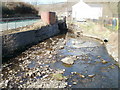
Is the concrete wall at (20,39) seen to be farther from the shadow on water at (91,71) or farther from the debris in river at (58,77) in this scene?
the debris in river at (58,77)

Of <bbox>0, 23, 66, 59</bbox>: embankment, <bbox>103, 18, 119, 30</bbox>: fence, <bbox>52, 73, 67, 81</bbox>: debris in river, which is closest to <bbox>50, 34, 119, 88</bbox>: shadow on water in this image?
<bbox>52, 73, 67, 81</bbox>: debris in river

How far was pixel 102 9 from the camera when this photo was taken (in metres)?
47.5

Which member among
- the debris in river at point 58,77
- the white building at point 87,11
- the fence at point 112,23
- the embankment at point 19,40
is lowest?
the debris in river at point 58,77

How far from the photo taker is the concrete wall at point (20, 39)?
620 inches

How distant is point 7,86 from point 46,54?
7850 millimetres

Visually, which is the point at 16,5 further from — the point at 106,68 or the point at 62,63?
the point at 106,68

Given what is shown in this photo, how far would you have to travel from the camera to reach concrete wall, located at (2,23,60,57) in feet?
51.6

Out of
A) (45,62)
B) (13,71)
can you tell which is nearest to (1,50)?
(13,71)

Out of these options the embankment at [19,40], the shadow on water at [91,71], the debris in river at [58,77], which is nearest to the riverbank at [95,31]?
the shadow on water at [91,71]

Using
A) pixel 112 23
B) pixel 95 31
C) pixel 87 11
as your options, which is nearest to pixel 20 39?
pixel 95 31

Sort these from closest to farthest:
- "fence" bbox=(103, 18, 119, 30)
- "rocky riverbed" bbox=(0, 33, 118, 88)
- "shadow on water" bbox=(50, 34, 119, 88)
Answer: "rocky riverbed" bbox=(0, 33, 118, 88), "shadow on water" bbox=(50, 34, 119, 88), "fence" bbox=(103, 18, 119, 30)

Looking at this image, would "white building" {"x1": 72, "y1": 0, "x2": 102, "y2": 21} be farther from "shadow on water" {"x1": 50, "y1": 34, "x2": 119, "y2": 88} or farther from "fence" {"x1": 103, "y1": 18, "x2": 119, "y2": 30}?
"shadow on water" {"x1": 50, "y1": 34, "x2": 119, "y2": 88}

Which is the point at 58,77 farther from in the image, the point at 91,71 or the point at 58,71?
the point at 91,71

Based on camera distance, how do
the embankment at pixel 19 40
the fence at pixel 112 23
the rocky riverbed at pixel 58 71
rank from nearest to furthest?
1. the rocky riverbed at pixel 58 71
2. the embankment at pixel 19 40
3. the fence at pixel 112 23
